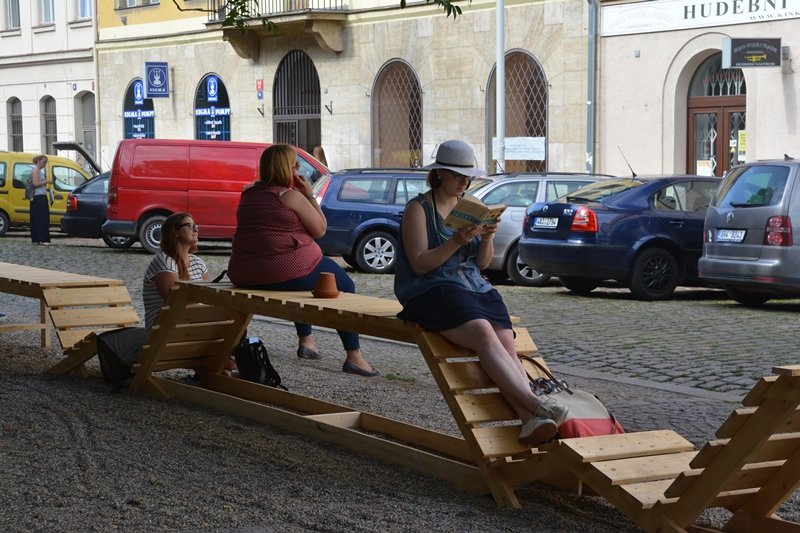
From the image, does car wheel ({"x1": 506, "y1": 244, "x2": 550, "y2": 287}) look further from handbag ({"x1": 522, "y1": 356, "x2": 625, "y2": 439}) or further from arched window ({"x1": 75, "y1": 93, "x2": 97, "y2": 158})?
arched window ({"x1": 75, "y1": 93, "x2": 97, "y2": 158})

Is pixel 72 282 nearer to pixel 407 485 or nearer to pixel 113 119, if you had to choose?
pixel 407 485

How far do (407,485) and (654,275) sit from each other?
1071 cm

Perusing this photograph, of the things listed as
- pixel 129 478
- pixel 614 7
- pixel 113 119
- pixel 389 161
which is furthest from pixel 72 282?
pixel 113 119

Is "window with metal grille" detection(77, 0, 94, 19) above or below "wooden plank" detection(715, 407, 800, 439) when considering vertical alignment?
above

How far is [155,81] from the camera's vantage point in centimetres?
3969

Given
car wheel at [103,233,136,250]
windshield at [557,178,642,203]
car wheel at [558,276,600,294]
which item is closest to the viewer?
windshield at [557,178,642,203]

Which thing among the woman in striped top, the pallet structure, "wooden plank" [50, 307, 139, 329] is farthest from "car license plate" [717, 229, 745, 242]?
the pallet structure

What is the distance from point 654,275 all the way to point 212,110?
79.6 feet

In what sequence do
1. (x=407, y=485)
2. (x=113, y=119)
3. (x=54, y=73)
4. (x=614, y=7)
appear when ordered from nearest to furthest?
(x=407, y=485)
(x=614, y=7)
(x=113, y=119)
(x=54, y=73)

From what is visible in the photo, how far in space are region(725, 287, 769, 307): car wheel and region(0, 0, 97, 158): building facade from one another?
31400mm

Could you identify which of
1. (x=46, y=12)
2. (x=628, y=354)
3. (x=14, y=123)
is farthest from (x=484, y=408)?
(x=14, y=123)

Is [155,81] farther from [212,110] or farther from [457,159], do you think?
[457,159]

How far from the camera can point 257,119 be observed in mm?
37750

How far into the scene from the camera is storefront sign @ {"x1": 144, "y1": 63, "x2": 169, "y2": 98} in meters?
39.6
